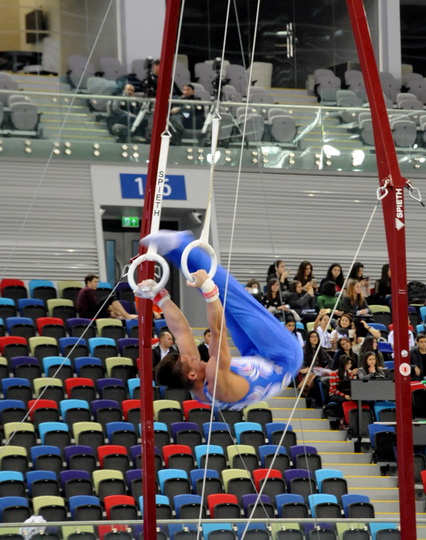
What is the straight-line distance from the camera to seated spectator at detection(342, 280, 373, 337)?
1517 cm

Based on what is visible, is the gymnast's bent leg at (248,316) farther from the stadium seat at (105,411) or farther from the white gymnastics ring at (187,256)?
the stadium seat at (105,411)

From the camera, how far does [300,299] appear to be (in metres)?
15.2

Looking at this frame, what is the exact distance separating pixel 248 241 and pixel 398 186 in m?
9.58

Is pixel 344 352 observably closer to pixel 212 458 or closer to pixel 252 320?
pixel 212 458

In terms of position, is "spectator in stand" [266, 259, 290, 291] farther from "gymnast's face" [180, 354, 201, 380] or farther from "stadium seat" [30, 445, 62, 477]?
"gymnast's face" [180, 354, 201, 380]

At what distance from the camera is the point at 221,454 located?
1243 centimetres

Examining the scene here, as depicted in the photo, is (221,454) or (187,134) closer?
(221,454)

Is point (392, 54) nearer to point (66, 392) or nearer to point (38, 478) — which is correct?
point (66, 392)

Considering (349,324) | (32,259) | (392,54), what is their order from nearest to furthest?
(349,324), (32,259), (392,54)

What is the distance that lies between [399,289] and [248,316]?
1225 mm

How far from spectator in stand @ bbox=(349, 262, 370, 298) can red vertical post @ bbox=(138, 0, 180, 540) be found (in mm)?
5625

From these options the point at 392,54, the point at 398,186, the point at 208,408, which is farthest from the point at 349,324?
the point at 392,54

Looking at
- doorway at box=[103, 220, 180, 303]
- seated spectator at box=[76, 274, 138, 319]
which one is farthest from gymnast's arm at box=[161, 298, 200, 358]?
doorway at box=[103, 220, 180, 303]

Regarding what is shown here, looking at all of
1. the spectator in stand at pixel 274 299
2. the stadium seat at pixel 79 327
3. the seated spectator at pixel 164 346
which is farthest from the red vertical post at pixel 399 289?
the stadium seat at pixel 79 327
